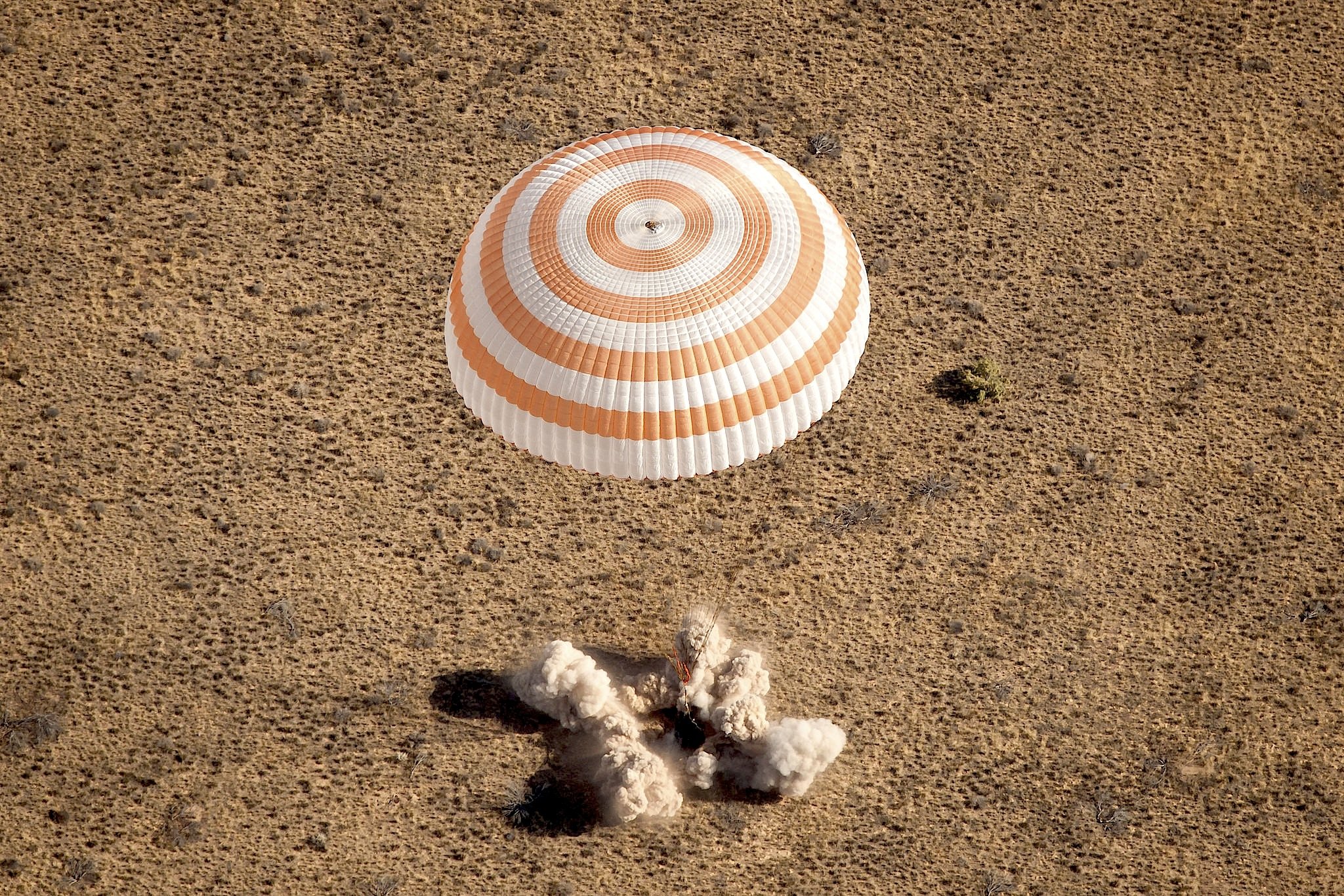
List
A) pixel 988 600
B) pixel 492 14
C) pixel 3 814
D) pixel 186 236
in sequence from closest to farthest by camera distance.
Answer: pixel 3 814
pixel 988 600
pixel 186 236
pixel 492 14

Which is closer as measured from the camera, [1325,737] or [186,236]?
[1325,737]

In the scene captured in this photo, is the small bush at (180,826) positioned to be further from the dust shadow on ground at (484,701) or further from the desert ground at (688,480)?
the dust shadow on ground at (484,701)

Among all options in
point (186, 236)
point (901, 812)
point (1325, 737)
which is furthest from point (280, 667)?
point (1325, 737)

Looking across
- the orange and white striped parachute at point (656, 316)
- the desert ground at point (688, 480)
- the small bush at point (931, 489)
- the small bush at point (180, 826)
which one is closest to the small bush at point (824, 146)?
the desert ground at point (688, 480)

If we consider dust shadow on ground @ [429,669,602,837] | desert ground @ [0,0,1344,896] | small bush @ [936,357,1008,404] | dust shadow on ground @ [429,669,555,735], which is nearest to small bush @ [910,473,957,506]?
desert ground @ [0,0,1344,896]

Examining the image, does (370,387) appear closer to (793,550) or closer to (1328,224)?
(793,550)

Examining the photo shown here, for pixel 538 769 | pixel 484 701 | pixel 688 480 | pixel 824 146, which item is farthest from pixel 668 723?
pixel 824 146

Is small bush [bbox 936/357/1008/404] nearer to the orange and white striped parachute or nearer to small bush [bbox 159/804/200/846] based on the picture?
the orange and white striped parachute
